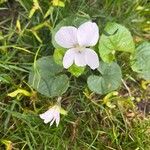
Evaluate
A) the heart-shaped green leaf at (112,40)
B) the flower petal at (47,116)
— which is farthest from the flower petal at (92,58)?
the flower petal at (47,116)

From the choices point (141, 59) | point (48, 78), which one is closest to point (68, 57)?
point (48, 78)

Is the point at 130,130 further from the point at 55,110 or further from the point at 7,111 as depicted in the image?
the point at 7,111

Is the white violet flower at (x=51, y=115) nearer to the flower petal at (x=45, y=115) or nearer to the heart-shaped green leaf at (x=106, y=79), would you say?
the flower petal at (x=45, y=115)

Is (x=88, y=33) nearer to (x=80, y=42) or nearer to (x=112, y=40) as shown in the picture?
(x=80, y=42)

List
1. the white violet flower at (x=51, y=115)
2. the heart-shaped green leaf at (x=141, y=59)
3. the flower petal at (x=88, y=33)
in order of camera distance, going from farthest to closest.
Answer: the heart-shaped green leaf at (x=141, y=59)
the white violet flower at (x=51, y=115)
the flower petal at (x=88, y=33)

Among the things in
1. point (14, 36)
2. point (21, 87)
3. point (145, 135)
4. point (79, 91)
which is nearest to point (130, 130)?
point (145, 135)
